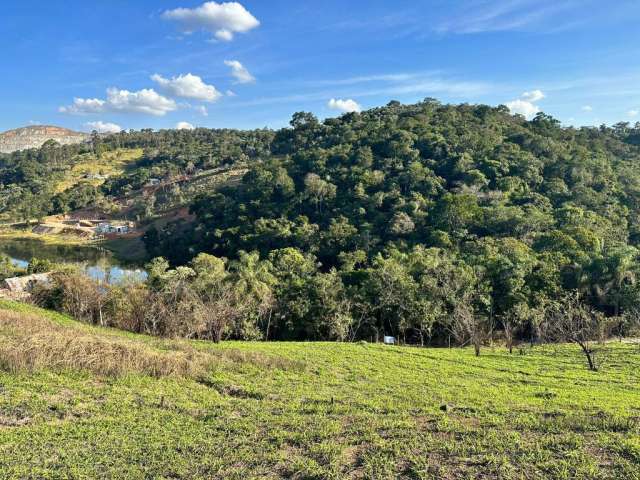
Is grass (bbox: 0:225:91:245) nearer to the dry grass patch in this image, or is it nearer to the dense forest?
the dense forest

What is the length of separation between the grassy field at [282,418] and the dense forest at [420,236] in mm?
10409

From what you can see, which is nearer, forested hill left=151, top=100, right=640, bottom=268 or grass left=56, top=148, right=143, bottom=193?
forested hill left=151, top=100, right=640, bottom=268

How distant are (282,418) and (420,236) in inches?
1629

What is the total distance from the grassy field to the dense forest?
10.4m

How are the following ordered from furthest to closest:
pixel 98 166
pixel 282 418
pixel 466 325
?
pixel 98 166
pixel 466 325
pixel 282 418

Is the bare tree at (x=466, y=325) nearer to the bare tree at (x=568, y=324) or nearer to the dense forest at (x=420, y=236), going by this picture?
the dense forest at (x=420, y=236)

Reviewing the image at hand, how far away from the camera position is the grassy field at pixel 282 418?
7711 mm

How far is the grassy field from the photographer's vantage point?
771 centimetres

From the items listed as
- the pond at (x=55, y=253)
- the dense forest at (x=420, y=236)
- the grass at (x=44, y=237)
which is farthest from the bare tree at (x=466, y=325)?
the grass at (x=44, y=237)

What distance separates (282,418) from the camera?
10320 millimetres

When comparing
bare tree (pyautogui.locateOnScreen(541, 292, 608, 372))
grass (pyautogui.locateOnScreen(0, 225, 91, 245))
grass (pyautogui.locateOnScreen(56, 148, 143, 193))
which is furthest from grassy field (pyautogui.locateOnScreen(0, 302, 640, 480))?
grass (pyautogui.locateOnScreen(56, 148, 143, 193))

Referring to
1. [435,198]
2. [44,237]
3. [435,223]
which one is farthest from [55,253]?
[435,198]

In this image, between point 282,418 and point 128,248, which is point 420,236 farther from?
point 128,248

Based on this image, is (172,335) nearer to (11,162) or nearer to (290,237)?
(290,237)
